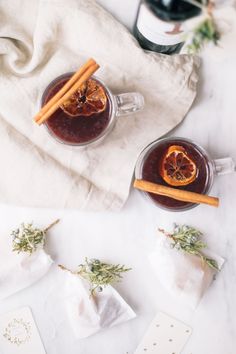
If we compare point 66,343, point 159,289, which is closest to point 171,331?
point 159,289

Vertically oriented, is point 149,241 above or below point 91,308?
above

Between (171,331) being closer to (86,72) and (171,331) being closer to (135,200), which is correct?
(135,200)

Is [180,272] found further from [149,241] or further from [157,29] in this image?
[157,29]

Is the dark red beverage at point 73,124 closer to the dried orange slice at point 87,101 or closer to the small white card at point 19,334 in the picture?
the dried orange slice at point 87,101

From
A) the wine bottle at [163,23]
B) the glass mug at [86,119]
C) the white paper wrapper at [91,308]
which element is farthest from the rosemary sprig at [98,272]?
the wine bottle at [163,23]

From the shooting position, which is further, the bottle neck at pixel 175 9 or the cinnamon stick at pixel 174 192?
the cinnamon stick at pixel 174 192

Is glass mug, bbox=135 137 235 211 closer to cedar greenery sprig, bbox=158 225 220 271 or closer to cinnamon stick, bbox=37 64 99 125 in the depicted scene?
cedar greenery sprig, bbox=158 225 220 271

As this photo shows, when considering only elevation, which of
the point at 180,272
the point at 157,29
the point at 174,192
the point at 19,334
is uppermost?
the point at 157,29

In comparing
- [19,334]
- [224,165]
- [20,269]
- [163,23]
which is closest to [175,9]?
[163,23]
